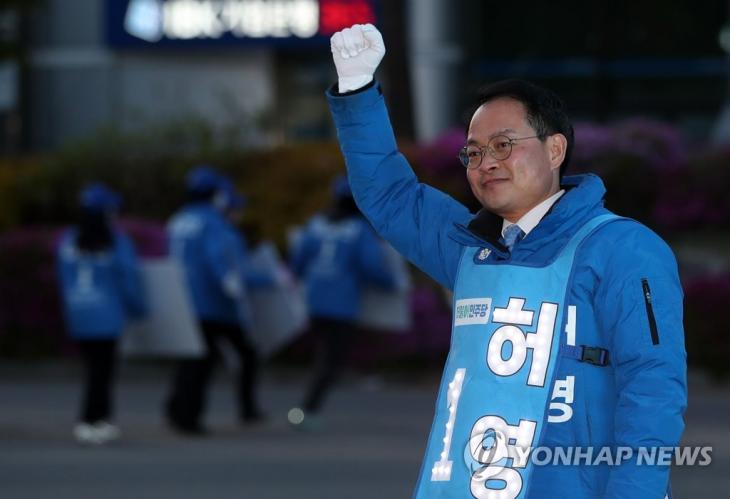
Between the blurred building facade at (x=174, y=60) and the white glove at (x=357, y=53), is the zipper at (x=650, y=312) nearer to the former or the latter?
the white glove at (x=357, y=53)

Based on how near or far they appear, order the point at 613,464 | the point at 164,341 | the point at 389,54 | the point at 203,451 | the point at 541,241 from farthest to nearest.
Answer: the point at 389,54, the point at 164,341, the point at 203,451, the point at 541,241, the point at 613,464

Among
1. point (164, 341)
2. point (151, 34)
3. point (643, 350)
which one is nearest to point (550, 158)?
point (643, 350)

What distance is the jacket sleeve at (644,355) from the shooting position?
11.5 ft

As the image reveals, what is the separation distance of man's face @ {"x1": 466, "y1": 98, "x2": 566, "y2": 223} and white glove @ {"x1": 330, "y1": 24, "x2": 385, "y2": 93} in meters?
0.38

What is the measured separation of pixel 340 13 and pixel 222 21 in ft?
7.91

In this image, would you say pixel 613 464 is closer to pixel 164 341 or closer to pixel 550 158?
pixel 550 158

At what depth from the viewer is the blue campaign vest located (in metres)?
3.65

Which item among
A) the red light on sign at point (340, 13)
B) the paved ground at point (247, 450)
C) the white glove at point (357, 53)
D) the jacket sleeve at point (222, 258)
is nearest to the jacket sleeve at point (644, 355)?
the white glove at point (357, 53)

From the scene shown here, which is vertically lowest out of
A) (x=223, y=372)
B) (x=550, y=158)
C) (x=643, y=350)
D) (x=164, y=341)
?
(x=223, y=372)

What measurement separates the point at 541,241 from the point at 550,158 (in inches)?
8.9

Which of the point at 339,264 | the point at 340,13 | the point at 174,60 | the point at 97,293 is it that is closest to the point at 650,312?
the point at 97,293

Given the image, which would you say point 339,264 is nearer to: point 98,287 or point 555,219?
point 98,287

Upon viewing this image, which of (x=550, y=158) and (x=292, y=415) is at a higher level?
(x=550, y=158)

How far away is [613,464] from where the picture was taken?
3547 mm
